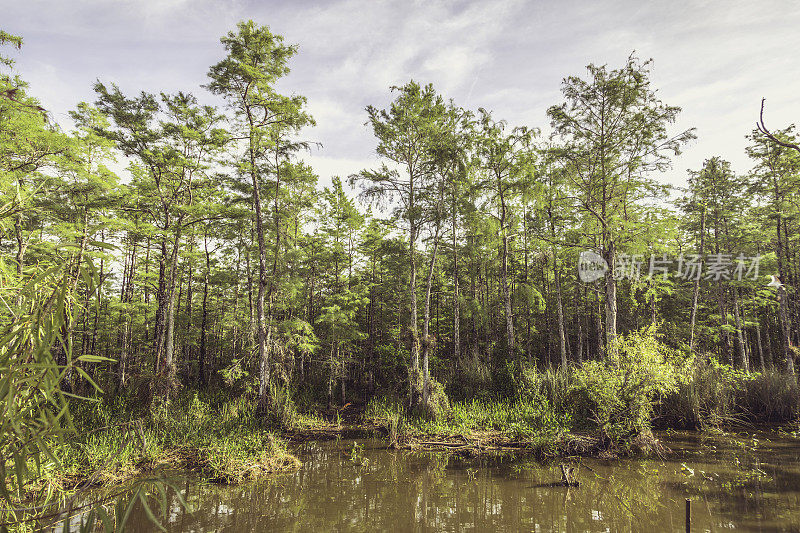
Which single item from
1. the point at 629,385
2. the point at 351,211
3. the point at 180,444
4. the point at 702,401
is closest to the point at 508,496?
the point at 629,385

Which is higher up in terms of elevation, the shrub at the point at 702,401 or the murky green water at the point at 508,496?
the shrub at the point at 702,401

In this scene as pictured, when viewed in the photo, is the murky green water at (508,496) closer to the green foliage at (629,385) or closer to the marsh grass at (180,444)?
the marsh grass at (180,444)

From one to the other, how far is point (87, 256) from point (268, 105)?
14164mm

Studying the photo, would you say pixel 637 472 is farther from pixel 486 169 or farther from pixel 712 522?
pixel 486 169

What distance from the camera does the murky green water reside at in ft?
25.3

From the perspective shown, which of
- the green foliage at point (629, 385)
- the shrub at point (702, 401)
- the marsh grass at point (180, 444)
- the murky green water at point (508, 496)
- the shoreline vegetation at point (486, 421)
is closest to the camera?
the murky green water at point (508, 496)

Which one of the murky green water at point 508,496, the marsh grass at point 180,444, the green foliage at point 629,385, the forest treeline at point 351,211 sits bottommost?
the murky green water at point 508,496

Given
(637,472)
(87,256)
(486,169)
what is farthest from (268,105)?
(637,472)

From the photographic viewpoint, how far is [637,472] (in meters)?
10.2

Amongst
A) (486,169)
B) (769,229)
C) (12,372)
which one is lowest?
(12,372)

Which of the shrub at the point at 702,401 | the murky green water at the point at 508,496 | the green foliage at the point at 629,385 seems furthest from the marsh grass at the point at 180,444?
the shrub at the point at 702,401

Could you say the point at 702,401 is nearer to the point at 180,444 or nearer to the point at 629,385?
the point at 629,385

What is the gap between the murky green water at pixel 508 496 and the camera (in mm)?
7707

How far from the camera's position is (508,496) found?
8953 millimetres
